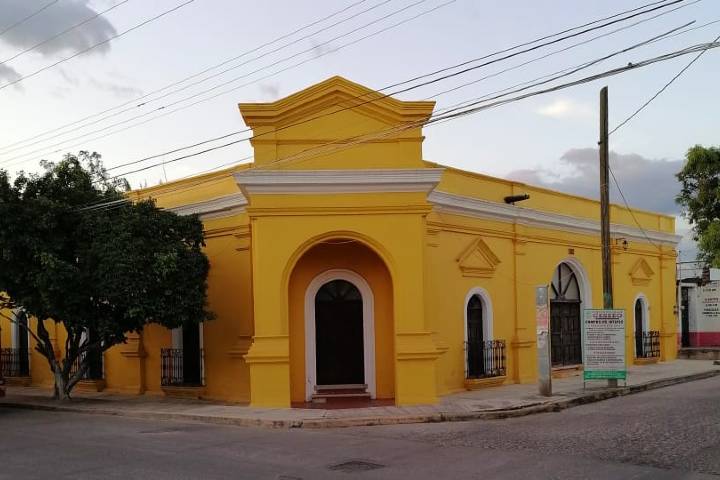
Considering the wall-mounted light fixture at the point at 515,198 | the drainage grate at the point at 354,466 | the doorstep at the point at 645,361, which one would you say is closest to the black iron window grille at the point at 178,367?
the wall-mounted light fixture at the point at 515,198

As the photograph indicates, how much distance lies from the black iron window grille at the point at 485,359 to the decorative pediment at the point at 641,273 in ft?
27.6

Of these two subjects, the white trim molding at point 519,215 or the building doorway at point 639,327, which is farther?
the building doorway at point 639,327

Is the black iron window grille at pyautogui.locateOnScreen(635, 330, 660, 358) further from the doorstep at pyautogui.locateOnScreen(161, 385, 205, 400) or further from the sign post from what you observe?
the doorstep at pyautogui.locateOnScreen(161, 385, 205, 400)

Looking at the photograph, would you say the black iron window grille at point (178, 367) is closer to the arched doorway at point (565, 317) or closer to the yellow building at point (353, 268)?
the yellow building at point (353, 268)

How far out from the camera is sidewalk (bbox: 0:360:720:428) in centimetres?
1398

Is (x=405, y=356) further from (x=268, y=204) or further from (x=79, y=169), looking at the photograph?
(x=79, y=169)

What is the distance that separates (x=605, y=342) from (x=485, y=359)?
3008 millimetres

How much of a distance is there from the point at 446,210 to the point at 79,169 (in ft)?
29.1

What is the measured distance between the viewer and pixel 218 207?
738 inches

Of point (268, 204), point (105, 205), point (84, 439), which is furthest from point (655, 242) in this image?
point (84, 439)

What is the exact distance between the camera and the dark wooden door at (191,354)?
63.0ft

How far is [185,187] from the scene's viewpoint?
2017 cm

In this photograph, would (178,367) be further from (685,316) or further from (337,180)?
(685,316)

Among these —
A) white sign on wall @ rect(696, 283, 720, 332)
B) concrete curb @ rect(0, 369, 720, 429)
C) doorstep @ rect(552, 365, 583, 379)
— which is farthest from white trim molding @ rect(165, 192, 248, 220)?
white sign on wall @ rect(696, 283, 720, 332)
